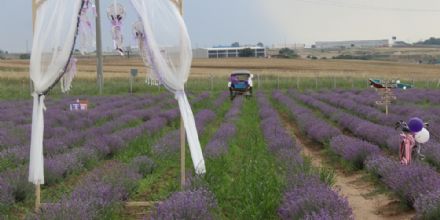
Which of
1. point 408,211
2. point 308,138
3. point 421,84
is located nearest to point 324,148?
point 308,138

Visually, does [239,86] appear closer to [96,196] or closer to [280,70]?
[96,196]

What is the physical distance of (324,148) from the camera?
1245 centimetres

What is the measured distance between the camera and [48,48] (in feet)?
21.3

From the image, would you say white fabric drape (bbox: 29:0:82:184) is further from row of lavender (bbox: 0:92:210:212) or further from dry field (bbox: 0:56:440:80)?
dry field (bbox: 0:56:440:80)

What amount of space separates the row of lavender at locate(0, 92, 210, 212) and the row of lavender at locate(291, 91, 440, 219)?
4.40 m

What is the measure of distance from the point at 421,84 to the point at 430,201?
36.7 meters

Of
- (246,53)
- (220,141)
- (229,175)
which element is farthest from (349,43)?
(229,175)

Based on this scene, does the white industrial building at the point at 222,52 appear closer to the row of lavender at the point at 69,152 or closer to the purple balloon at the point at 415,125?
the row of lavender at the point at 69,152

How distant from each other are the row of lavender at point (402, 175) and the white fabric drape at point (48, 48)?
4.21 m

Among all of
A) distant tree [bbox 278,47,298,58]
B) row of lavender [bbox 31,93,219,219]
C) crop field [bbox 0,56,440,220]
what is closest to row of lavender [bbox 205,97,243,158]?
crop field [bbox 0,56,440,220]

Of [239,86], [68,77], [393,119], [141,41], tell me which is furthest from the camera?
[239,86]

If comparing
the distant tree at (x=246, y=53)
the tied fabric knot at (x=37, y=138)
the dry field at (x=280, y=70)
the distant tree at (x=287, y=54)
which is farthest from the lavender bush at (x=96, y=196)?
the distant tree at (x=246, y=53)

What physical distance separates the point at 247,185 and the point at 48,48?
2.87 meters

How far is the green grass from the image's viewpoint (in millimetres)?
5996
